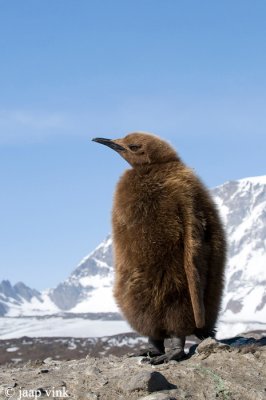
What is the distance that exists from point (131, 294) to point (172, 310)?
0.59 metres

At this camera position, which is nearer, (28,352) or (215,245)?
(215,245)

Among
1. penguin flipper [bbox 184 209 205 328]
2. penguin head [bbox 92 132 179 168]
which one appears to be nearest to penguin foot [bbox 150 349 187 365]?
penguin flipper [bbox 184 209 205 328]

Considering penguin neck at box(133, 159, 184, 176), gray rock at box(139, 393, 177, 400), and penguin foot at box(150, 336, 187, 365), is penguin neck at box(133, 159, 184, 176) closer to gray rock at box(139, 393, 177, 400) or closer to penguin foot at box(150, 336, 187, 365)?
penguin foot at box(150, 336, 187, 365)

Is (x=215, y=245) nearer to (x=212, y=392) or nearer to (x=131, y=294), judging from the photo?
(x=131, y=294)

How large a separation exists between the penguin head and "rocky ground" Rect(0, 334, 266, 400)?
249 centimetres

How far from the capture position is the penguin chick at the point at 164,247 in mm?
9102

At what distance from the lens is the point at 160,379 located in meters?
8.02

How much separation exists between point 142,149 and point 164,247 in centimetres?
136

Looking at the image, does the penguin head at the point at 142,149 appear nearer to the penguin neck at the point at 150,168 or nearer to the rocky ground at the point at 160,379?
the penguin neck at the point at 150,168

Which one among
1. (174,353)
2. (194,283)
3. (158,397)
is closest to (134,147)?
(194,283)

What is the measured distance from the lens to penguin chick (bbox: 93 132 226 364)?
29.9 ft

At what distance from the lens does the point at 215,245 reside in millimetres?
9484

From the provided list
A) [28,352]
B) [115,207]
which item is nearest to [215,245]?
[115,207]

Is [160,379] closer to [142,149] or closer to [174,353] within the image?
[174,353]
